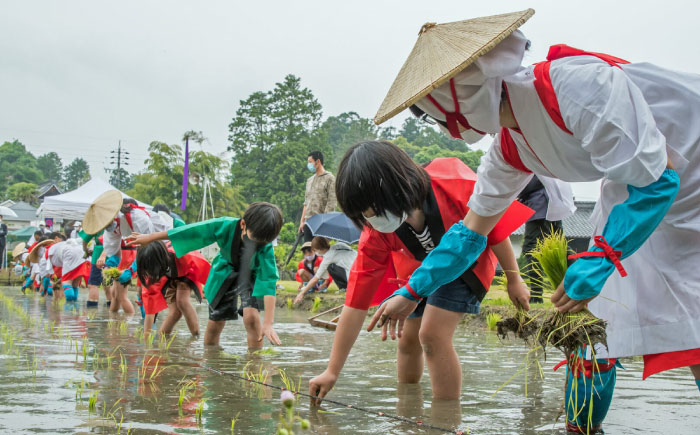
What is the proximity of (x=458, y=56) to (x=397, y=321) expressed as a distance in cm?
126

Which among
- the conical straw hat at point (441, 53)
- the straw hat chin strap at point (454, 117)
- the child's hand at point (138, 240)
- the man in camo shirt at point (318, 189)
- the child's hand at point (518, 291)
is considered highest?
the man in camo shirt at point (318, 189)

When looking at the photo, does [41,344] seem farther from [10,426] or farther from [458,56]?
[458,56]

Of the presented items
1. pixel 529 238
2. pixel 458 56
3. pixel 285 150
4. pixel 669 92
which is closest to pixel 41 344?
pixel 529 238

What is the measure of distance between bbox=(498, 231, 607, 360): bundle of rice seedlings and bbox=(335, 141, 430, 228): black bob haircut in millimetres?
643

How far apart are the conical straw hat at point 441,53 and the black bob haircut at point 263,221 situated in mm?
3372

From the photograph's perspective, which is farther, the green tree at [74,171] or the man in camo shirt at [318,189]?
the green tree at [74,171]

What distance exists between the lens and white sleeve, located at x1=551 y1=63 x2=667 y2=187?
77.1 inches

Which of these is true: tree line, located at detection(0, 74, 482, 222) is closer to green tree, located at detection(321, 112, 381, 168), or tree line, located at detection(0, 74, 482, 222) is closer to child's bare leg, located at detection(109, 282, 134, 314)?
green tree, located at detection(321, 112, 381, 168)

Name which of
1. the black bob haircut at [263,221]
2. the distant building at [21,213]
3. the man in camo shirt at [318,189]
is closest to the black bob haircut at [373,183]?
the black bob haircut at [263,221]

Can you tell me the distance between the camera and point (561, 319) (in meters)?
2.47

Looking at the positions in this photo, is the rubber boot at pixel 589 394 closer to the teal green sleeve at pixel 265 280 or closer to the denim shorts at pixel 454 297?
the denim shorts at pixel 454 297

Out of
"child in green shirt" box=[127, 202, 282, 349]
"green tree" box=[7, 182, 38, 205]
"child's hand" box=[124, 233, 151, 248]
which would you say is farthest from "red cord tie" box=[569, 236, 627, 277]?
"green tree" box=[7, 182, 38, 205]

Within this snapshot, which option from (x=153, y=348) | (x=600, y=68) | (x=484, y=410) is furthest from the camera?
(x=153, y=348)

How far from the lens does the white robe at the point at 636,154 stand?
2.01 m
